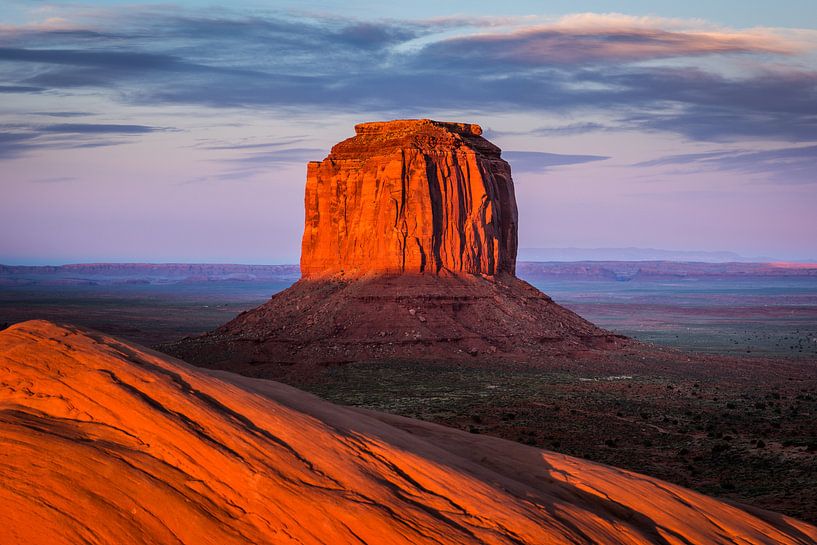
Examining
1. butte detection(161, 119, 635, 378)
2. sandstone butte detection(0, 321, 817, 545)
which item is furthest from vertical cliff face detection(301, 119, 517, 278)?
sandstone butte detection(0, 321, 817, 545)

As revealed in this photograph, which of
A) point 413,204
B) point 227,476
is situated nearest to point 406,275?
point 413,204

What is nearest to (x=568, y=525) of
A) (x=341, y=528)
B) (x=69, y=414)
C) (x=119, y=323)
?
(x=341, y=528)

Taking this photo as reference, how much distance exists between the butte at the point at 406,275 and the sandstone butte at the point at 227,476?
39.4 metres

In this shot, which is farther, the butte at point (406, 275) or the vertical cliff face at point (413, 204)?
the vertical cliff face at point (413, 204)

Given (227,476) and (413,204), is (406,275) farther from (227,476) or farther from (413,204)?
(227,476)

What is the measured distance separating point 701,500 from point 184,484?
9135mm

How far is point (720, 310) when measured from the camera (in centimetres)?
15112

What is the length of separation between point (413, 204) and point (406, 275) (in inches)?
201

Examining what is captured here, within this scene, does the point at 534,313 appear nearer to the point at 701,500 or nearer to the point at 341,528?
the point at 701,500

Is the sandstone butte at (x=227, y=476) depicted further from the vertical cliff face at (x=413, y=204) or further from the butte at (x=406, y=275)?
the vertical cliff face at (x=413, y=204)

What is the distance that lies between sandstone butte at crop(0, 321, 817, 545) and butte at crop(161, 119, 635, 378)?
3938 cm

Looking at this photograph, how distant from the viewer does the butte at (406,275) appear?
56000 millimetres

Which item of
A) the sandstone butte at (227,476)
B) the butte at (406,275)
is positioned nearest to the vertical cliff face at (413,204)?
the butte at (406,275)

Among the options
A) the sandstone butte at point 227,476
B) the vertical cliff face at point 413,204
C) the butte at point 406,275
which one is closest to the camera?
the sandstone butte at point 227,476
